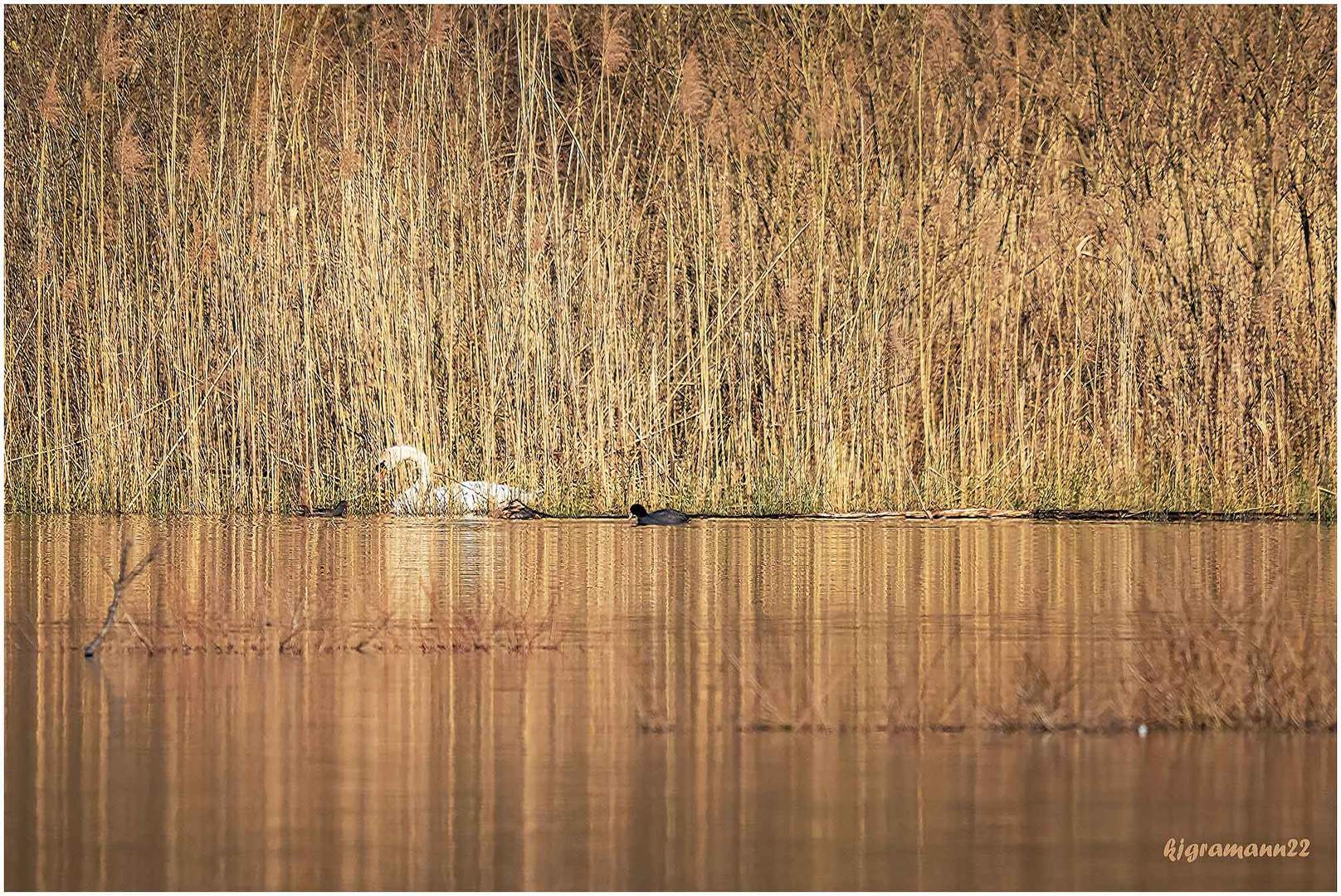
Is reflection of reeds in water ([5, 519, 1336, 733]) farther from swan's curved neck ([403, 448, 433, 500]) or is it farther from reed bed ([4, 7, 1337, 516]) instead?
reed bed ([4, 7, 1337, 516])

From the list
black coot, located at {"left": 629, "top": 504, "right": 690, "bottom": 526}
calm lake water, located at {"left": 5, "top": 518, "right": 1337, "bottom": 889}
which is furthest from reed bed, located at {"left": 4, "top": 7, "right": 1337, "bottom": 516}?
calm lake water, located at {"left": 5, "top": 518, "right": 1337, "bottom": 889}

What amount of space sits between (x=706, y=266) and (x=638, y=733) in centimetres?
656

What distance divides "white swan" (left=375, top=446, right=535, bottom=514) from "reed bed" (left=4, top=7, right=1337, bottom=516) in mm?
246

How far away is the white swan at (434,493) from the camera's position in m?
10.4

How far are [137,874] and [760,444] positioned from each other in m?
7.47

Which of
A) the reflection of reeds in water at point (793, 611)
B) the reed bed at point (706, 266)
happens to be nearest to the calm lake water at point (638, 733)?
the reflection of reeds in water at point (793, 611)

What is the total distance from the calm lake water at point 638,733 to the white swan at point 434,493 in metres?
2.42

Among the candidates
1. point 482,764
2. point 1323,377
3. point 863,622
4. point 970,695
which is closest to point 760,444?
point 1323,377

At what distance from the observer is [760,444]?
10812 millimetres

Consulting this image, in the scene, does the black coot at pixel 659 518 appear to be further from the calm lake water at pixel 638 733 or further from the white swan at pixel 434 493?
the calm lake water at pixel 638 733

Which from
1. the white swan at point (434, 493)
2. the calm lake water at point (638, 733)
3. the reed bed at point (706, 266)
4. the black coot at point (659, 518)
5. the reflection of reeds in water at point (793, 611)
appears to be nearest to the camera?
the calm lake water at point (638, 733)

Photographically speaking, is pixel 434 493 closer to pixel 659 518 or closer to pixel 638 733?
pixel 659 518

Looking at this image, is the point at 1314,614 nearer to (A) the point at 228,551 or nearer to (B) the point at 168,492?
(A) the point at 228,551

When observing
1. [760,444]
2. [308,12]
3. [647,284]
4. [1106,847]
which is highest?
[308,12]
